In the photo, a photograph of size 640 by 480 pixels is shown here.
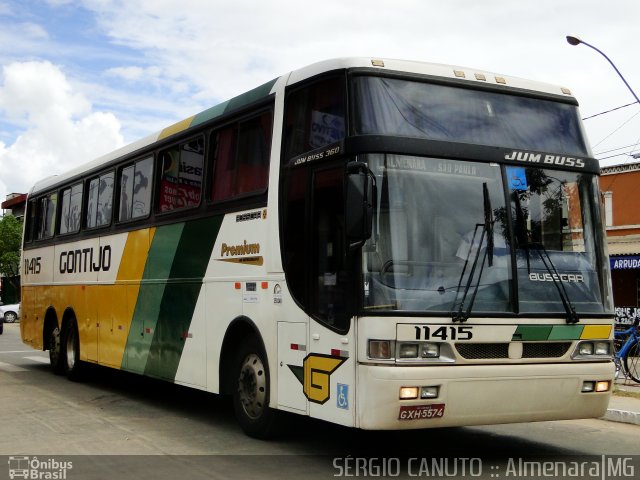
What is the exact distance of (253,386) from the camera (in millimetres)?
8711

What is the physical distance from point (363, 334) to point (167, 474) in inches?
81.3

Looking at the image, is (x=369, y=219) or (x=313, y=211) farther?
(x=313, y=211)

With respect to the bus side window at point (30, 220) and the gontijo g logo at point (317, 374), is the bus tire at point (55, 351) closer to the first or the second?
the bus side window at point (30, 220)

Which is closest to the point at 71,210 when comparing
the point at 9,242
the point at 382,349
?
the point at 382,349

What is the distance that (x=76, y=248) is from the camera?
48.5ft

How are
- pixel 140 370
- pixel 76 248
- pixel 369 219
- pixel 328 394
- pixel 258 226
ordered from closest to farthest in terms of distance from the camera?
1. pixel 369 219
2. pixel 328 394
3. pixel 258 226
4. pixel 140 370
5. pixel 76 248

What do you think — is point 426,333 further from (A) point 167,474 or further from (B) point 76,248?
(B) point 76,248

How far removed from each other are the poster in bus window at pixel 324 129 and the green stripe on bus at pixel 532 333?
7.52ft

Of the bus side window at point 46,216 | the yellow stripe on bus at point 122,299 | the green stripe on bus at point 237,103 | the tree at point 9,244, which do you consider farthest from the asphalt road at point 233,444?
the tree at point 9,244

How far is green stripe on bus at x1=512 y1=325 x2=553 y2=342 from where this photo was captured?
7.25 metres

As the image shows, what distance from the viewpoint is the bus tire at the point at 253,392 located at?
27.9ft

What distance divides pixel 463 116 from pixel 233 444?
4021mm

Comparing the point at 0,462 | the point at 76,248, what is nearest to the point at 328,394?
the point at 0,462

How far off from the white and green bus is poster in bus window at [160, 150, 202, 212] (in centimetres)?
82
